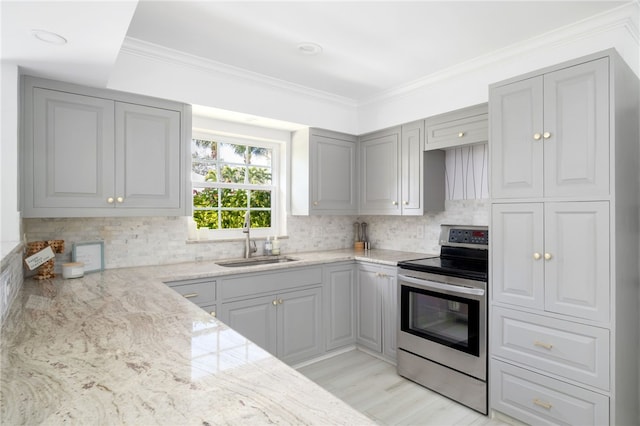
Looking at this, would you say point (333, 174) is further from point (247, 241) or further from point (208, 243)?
point (208, 243)

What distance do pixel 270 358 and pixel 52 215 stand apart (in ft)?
6.41

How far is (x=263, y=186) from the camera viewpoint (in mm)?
3602

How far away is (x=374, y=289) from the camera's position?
3.23 meters

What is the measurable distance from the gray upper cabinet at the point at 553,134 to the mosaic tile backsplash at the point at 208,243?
86 cm

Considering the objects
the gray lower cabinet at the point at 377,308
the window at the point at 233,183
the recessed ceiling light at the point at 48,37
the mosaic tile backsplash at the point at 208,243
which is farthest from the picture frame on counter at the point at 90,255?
the gray lower cabinet at the point at 377,308

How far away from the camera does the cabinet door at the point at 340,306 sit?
127 inches

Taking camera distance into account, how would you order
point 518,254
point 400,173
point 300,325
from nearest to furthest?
point 518,254 → point 300,325 → point 400,173

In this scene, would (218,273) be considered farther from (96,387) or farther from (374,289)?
(96,387)

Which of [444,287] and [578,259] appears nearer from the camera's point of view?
[578,259]

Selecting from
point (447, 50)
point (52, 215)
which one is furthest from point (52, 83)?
point (447, 50)

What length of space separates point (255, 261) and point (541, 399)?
2304 millimetres

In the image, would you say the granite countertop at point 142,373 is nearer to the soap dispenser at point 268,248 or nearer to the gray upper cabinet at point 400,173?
the soap dispenser at point 268,248

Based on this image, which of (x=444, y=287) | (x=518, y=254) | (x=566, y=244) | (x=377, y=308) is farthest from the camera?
(x=377, y=308)

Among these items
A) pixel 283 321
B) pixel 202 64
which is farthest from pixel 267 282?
pixel 202 64
